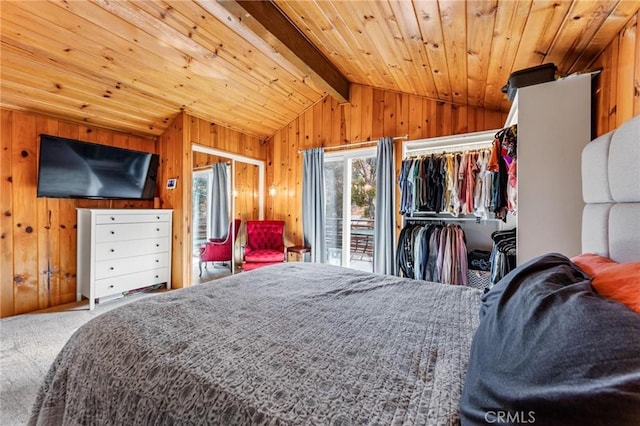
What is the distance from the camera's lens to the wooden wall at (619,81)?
4.00 ft

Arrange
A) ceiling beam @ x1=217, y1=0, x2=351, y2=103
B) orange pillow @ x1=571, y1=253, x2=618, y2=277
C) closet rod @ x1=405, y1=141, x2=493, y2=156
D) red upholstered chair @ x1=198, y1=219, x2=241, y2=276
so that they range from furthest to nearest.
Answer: red upholstered chair @ x1=198, y1=219, x2=241, y2=276
closet rod @ x1=405, y1=141, x2=493, y2=156
ceiling beam @ x1=217, y1=0, x2=351, y2=103
orange pillow @ x1=571, y1=253, x2=618, y2=277

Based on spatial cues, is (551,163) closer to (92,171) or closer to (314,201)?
(314,201)

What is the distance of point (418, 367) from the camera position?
0.82 m

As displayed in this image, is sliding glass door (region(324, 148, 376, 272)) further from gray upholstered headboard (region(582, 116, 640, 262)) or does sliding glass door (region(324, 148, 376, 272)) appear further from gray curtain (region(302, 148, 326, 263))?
gray upholstered headboard (region(582, 116, 640, 262))

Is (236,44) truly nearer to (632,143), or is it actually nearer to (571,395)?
(632,143)

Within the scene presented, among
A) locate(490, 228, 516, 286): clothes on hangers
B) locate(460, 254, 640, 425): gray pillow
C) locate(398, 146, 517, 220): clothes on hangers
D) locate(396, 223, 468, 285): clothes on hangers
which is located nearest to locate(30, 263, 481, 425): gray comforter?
locate(460, 254, 640, 425): gray pillow

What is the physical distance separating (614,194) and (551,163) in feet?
2.06

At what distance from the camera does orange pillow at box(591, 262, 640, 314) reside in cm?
62

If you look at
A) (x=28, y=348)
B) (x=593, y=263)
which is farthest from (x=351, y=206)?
(x=28, y=348)

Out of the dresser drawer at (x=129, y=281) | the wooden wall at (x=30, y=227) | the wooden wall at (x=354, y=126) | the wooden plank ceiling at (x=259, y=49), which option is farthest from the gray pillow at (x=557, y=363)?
the wooden wall at (x=30, y=227)

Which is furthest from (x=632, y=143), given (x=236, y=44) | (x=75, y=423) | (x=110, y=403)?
(x=236, y=44)

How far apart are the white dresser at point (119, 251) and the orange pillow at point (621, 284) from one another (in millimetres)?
3937

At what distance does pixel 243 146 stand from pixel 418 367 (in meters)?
4.30

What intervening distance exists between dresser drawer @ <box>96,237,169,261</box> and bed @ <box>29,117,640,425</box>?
A: 91.7 inches
